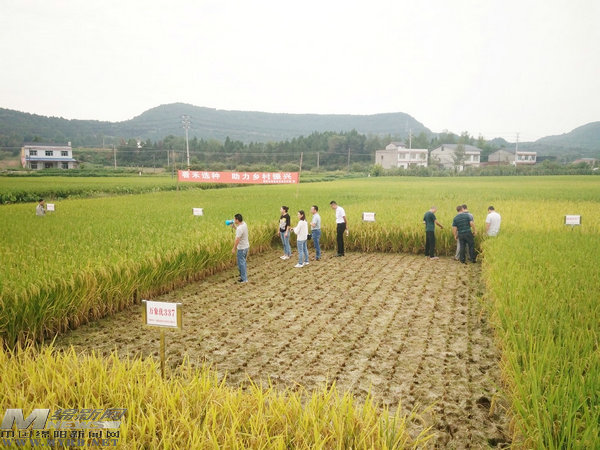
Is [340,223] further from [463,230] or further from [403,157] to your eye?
[403,157]

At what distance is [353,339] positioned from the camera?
6562 millimetres

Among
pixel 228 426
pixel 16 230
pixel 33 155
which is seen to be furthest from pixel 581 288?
pixel 33 155

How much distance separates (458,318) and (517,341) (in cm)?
293

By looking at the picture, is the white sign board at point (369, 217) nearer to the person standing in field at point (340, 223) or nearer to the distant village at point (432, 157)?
the person standing in field at point (340, 223)

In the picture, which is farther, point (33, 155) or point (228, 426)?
point (33, 155)

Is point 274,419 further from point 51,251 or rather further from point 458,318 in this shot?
point 51,251

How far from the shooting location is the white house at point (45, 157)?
1874 inches

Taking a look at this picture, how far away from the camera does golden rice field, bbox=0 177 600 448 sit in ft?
10.2

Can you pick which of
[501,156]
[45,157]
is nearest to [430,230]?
[45,157]

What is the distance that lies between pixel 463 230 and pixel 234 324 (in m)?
8.12

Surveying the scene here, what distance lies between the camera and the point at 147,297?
8477mm

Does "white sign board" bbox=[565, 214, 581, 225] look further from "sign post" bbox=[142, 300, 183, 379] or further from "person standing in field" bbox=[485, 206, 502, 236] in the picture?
"sign post" bbox=[142, 300, 183, 379]

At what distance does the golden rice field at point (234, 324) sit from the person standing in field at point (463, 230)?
0.74 meters

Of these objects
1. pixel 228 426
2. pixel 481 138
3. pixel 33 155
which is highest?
pixel 481 138
